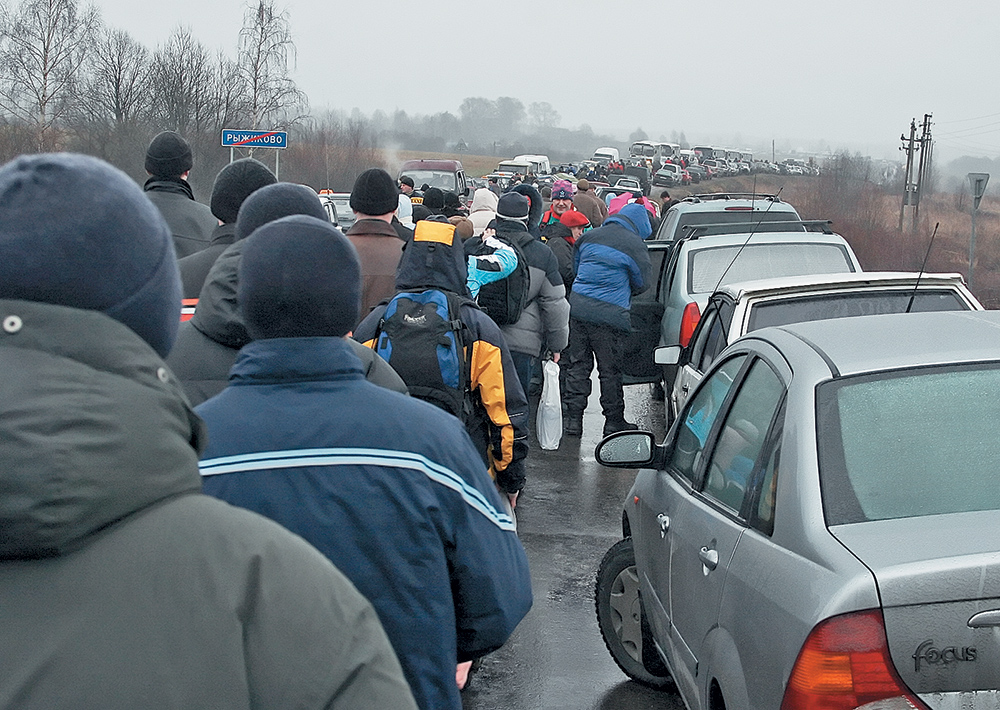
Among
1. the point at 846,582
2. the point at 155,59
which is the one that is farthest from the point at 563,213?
the point at 155,59

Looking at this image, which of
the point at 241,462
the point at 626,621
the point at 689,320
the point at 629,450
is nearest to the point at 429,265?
the point at 629,450

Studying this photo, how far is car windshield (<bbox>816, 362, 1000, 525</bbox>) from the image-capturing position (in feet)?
9.61

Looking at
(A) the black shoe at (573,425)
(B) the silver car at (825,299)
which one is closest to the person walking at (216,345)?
(B) the silver car at (825,299)

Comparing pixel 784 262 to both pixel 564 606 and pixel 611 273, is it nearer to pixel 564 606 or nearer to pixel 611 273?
pixel 611 273

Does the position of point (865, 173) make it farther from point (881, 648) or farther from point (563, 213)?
point (881, 648)

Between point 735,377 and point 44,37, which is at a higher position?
point 44,37

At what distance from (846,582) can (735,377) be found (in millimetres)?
1471

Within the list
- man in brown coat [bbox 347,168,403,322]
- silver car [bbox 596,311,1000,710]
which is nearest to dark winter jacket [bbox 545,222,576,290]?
man in brown coat [bbox 347,168,403,322]

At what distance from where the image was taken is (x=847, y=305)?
6.23 metres

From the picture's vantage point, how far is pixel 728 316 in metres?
6.85

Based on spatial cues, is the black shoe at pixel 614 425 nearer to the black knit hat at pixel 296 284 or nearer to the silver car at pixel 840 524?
the silver car at pixel 840 524

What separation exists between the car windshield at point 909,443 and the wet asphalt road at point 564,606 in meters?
2.25

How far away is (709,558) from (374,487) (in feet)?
5.22

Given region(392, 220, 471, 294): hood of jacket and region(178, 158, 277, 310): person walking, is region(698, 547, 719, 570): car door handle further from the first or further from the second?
region(178, 158, 277, 310): person walking
